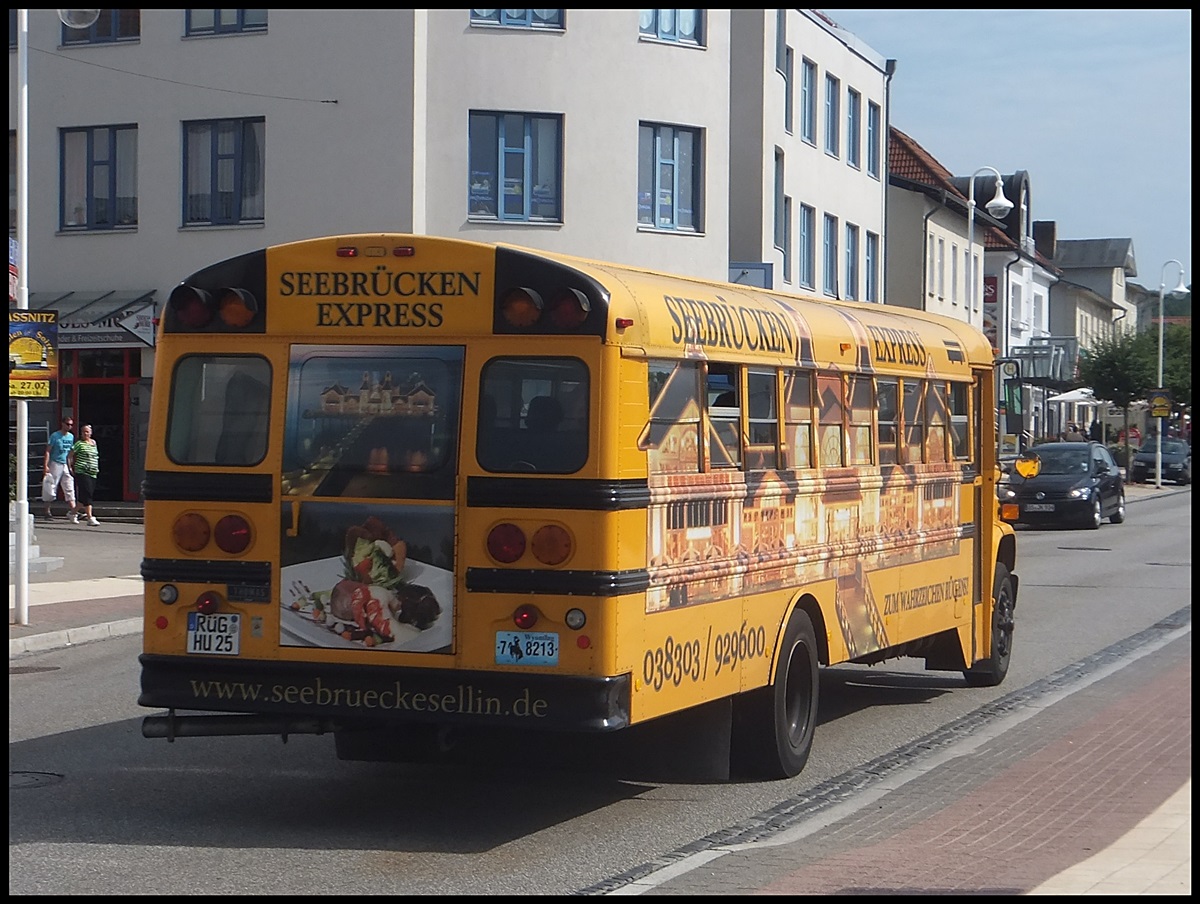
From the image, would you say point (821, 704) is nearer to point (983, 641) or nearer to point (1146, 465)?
point (983, 641)

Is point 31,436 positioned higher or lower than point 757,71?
lower

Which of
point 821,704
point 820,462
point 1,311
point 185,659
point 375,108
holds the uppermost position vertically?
point 375,108

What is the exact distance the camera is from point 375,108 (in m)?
31.6

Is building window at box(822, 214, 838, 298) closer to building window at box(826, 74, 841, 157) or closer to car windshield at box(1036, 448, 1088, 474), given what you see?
building window at box(826, 74, 841, 157)

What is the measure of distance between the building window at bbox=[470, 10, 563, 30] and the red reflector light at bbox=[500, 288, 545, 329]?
83.3 ft

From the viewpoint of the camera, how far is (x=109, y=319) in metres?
32.9

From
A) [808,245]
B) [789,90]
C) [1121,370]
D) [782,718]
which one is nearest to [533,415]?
[782,718]

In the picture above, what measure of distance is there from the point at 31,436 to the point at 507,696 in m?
27.9

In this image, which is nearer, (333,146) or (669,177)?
(333,146)

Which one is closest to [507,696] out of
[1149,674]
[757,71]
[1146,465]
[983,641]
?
[983,641]

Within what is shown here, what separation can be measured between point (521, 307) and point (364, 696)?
1817 millimetres

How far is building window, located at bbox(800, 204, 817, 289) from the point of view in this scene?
146ft

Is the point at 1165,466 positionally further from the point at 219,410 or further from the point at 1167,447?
the point at 219,410

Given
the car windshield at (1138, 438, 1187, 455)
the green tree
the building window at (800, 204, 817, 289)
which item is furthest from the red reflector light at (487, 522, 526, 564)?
the green tree
